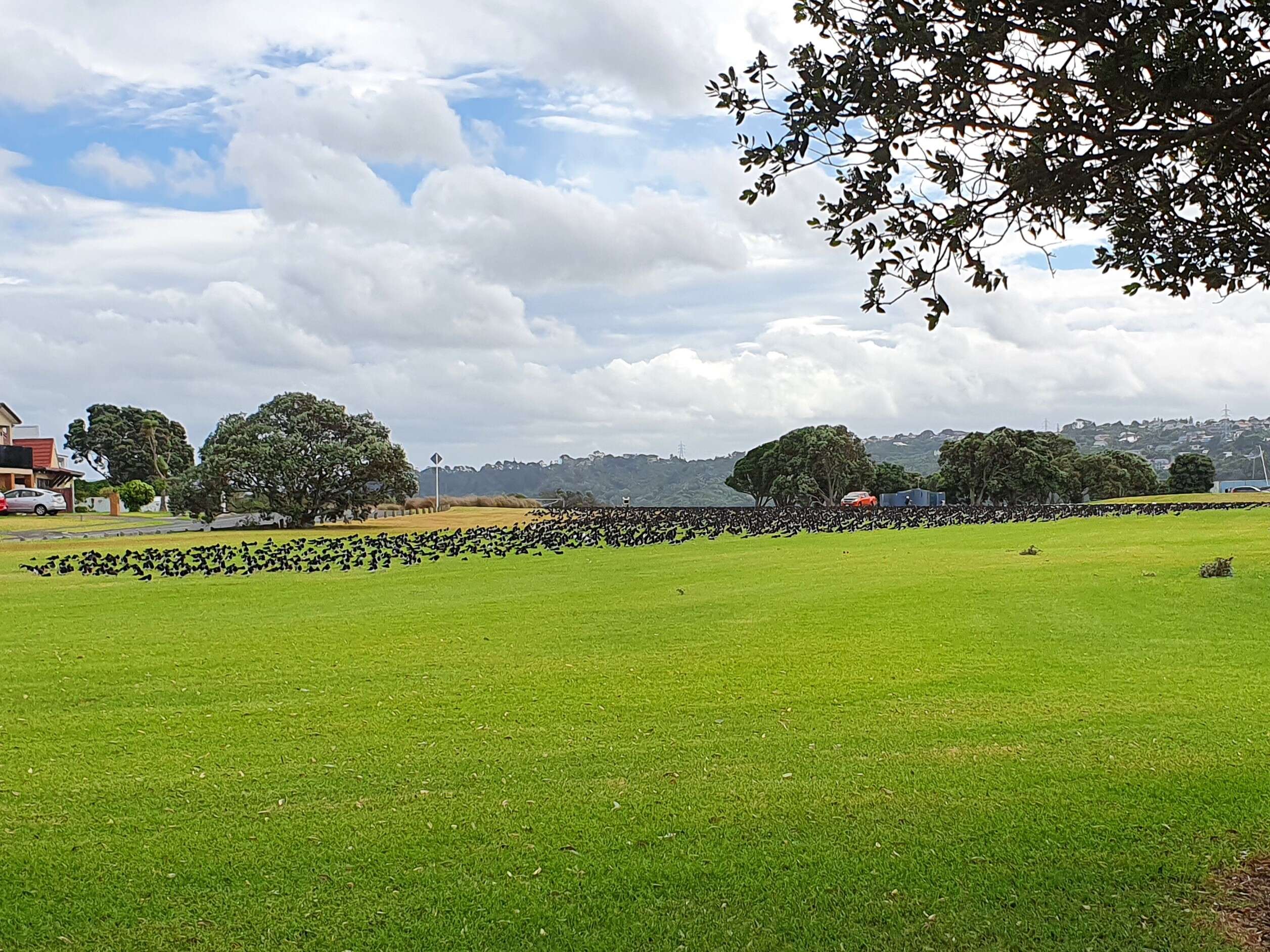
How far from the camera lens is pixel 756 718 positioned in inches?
340

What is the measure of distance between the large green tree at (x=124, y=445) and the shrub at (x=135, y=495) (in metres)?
13.9

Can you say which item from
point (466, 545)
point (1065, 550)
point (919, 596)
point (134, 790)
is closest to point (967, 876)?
point (134, 790)

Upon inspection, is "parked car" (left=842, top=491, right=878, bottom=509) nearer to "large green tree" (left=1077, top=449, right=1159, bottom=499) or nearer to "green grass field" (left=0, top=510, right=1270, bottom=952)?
"large green tree" (left=1077, top=449, right=1159, bottom=499)

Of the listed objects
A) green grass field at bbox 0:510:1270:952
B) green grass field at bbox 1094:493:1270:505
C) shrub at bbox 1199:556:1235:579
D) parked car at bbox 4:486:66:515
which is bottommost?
green grass field at bbox 0:510:1270:952

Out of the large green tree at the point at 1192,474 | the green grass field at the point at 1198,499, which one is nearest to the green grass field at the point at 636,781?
the green grass field at the point at 1198,499

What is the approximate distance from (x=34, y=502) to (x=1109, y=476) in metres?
71.5

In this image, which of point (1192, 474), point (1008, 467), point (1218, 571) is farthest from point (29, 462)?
point (1192, 474)

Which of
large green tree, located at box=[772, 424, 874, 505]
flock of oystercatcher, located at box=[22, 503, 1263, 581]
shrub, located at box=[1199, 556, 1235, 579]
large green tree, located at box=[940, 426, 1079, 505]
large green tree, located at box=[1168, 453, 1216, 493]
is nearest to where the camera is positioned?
shrub, located at box=[1199, 556, 1235, 579]

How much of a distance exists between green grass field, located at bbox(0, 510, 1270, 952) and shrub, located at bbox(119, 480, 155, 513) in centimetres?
6288

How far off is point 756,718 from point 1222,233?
16.4 ft

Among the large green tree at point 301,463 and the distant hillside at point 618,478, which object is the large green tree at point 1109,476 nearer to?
the distant hillside at point 618,478

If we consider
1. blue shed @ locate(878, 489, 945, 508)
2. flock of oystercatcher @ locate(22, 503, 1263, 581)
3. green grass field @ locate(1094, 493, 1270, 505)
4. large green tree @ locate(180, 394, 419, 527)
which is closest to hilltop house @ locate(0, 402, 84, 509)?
large green tree @ locate(180, 394, 419, 527)

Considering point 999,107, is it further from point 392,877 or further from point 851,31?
point 392,877

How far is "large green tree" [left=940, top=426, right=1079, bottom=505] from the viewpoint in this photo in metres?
70.9
